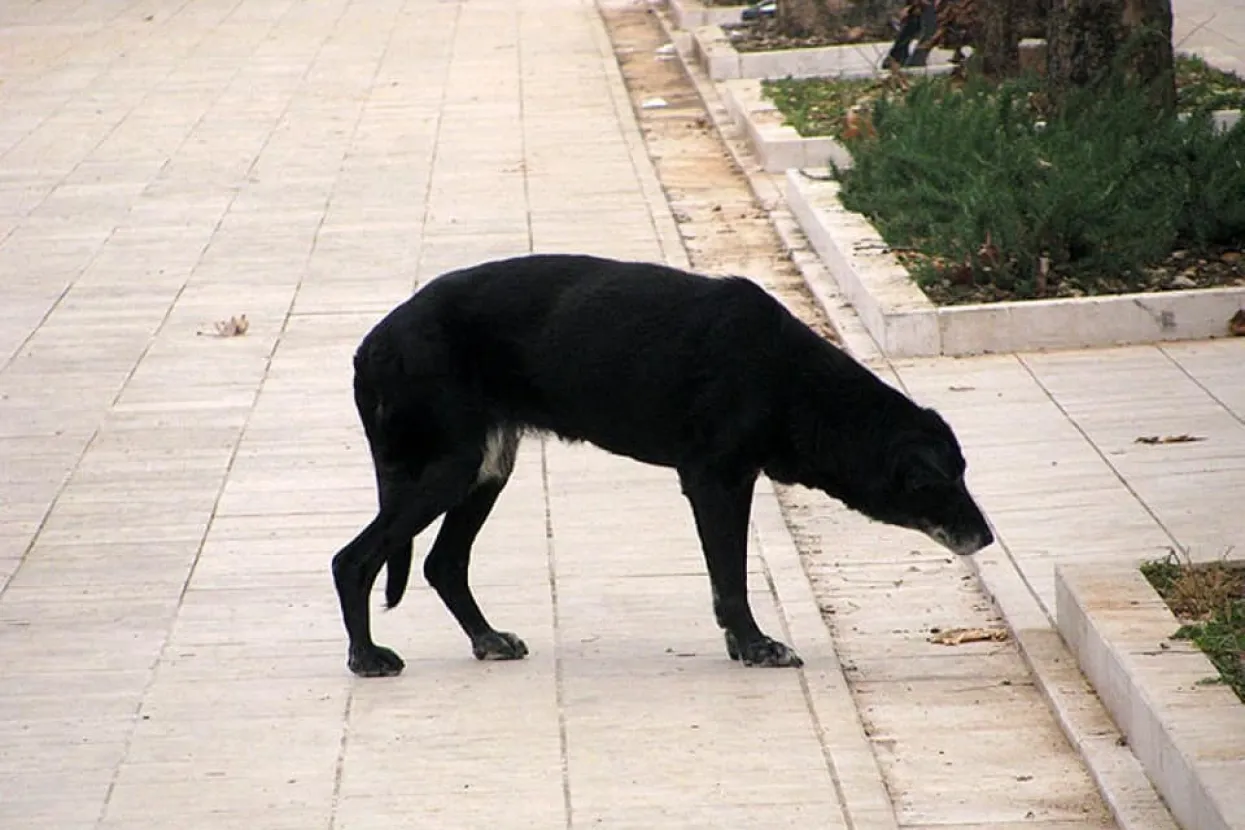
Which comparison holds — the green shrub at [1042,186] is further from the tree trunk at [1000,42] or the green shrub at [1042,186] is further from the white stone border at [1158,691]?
the white stone border at [1158,691]

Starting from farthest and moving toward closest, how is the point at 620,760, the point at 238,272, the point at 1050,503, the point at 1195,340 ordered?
the point at 238,272 → the point at 1195,340 → the point at 1050,503 → the point at 620,760

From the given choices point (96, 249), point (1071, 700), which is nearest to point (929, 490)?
point (1071, 700)

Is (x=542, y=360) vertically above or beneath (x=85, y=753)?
above

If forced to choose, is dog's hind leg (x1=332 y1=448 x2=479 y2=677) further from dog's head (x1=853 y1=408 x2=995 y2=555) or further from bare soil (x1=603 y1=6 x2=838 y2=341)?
bare soil (x1=603 y1=6 x2=838 y2=341)

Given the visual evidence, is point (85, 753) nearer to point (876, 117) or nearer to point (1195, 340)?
point (1195, 340)

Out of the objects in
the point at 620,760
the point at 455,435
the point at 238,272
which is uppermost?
the point at 455,435

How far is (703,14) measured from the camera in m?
21.6

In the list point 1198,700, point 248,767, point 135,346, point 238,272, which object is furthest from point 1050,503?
point 238,272

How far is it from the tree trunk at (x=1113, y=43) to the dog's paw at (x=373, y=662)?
24.3ft

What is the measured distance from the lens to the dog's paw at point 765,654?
20.4 ft

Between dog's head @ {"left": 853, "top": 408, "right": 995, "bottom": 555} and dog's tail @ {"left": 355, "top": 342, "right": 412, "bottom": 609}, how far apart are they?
129 centimetres

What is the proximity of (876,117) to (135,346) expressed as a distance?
15.4ft

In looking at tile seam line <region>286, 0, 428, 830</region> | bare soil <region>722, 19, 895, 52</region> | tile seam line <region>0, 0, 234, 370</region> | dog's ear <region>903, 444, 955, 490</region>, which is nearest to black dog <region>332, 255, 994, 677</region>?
dog's ear <region>903, 444, 955, 490</region>

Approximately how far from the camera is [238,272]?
11.9 meters
